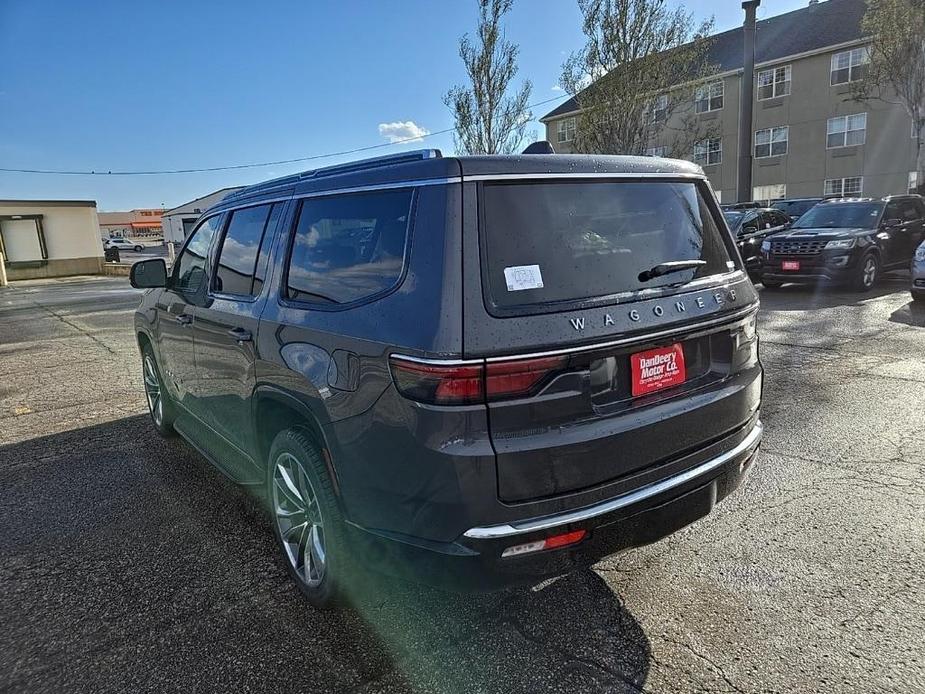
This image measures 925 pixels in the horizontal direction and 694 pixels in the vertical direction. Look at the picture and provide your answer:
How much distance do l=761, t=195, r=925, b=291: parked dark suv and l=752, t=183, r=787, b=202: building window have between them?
21.1 m

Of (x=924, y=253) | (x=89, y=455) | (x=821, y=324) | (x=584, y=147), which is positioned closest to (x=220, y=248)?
(x=89, y=455)

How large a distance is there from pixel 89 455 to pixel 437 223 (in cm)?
414

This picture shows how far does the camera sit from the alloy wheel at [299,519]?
8.91 ft

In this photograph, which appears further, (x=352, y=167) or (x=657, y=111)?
(x=657, y=111)

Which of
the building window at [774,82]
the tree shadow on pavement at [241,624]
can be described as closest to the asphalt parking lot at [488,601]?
the tree shadow on pavement at [241,624]

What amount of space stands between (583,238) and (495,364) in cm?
68

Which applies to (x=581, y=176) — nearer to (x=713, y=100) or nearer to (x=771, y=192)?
(x=771, y=192)

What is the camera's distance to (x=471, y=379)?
1979 millimetres

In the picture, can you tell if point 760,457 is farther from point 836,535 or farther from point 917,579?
point 917,579

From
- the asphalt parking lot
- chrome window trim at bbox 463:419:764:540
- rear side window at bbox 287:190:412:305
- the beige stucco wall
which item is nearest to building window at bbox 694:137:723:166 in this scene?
the beige stucco wall

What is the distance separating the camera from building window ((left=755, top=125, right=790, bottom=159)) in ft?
105

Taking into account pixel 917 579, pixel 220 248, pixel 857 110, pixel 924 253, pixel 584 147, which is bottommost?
pixel 917 579

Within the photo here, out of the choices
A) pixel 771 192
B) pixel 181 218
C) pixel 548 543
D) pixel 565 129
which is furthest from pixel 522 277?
pixel 181 218

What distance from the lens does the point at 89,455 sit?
486cm
